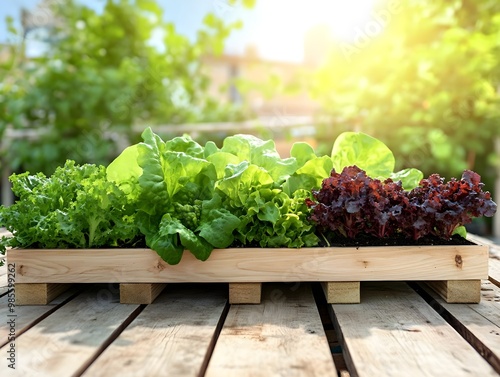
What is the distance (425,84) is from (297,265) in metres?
4.28

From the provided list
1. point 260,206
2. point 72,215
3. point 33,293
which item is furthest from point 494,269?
point 33,293

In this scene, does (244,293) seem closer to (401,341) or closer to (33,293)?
(401,341)

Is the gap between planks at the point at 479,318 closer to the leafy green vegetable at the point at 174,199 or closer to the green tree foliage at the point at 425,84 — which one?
the leafy green vegetable at the point at 174,199

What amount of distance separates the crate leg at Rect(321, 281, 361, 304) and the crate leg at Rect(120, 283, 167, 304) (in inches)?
24.4

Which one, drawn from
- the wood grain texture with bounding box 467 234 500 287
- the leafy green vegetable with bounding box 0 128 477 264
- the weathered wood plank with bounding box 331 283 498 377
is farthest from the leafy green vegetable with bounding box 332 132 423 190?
the weathered wood plank with bounding box 331 283 498 377

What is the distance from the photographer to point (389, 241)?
192cm

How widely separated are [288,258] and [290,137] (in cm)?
427

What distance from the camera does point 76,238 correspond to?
189 centimetres

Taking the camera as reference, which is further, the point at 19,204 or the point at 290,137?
the point at 290,137

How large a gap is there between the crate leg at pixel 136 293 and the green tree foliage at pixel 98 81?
4.04 meters

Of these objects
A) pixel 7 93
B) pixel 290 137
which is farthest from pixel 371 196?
pixel 7 93

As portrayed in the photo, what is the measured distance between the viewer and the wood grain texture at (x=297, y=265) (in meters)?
1.83

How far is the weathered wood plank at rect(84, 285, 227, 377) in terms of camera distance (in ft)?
4.06

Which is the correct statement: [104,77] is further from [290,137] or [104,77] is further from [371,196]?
[371,196]
